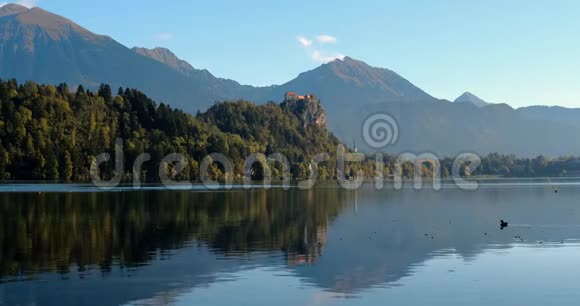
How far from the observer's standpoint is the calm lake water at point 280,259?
28.4 m

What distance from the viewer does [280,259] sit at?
126 ft

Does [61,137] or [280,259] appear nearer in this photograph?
[280,259]

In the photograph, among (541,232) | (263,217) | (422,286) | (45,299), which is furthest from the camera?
(263,217)

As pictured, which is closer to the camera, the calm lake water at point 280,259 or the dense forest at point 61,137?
the calm lake water at point 280,259

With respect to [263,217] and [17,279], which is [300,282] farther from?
[263,217]

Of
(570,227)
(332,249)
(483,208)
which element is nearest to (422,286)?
(332,249)

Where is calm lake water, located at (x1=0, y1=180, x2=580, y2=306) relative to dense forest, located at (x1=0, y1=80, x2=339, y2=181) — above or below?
below

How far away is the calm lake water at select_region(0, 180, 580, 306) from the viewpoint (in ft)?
93.2

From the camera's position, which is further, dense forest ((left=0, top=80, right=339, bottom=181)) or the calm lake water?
dense forest ((left=0, top=80, right=339, bottom=181))

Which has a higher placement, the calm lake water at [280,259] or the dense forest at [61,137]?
the dense forest at [61,137]

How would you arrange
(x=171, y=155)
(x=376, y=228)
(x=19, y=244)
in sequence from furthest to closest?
(x=171, y=155)
(x=376, y=228)
(x=19, y=244)

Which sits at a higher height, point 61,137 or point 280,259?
point 61,137

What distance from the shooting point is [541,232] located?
55688 millimetres

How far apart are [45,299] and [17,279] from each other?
4698mm
